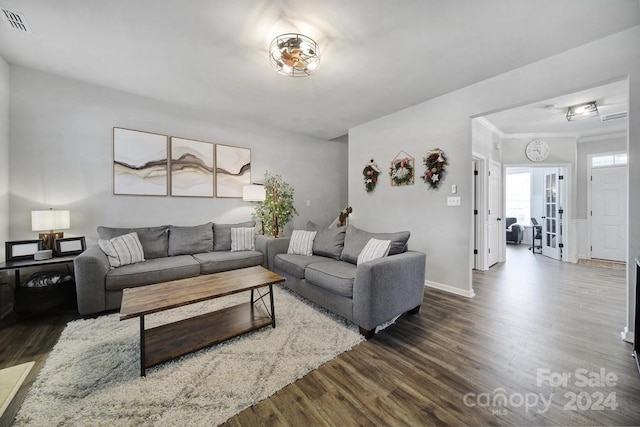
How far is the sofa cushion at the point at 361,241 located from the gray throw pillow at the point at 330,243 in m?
0.09

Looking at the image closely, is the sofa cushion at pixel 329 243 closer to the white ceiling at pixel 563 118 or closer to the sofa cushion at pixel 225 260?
the sofa cushion at pixel 225 260

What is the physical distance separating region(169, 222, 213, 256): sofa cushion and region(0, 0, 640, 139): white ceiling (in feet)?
6.18

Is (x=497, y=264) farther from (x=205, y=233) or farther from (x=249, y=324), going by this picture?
(x=205, y=233)

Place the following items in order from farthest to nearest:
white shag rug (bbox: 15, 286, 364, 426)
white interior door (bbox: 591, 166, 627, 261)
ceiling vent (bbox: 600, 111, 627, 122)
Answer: white interior door (bbox: 591, 166, 627, 261), ceiling vent (bbox: 600, 111, 627, 122), white shag rug (bbox: 15, 286, 364, 426)

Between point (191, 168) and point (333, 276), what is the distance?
293cm

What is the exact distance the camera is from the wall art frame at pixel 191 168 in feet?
11.9

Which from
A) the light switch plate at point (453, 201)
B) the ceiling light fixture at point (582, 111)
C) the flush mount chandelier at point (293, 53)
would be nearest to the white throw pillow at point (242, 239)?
the flush mount chandelier at point (293, 53)

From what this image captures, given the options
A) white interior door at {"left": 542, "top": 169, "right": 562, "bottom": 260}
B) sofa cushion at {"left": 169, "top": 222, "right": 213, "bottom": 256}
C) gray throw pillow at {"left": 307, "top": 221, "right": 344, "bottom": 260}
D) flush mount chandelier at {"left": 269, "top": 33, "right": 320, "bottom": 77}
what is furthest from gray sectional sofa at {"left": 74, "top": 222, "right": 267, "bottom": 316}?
white interior door at {"left": 542, "top": 169, "right": 562, "bottom": 260}

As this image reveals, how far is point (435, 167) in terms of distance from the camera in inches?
129

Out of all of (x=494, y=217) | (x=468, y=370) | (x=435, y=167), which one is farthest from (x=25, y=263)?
(x=494, y=217)

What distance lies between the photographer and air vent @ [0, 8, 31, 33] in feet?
6.27

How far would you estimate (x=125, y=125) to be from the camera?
128 inches

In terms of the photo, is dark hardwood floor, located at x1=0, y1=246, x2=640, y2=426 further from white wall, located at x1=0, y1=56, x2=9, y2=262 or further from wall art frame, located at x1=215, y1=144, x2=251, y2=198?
wall art frame, located at x1=215, y1=144, x2=251, y2=198

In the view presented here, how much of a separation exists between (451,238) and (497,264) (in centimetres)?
241
